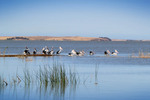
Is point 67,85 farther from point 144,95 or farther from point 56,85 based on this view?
point 144,95

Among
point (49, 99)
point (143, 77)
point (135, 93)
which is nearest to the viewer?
point (49, 99)

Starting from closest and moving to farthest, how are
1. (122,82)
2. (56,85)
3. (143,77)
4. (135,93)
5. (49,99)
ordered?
1. (49,99)
2. (135,93)
3. (56,85)
4. (122,82)
5. (143,77)

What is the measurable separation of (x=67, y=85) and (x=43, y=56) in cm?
2696

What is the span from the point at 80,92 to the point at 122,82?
14.1ft

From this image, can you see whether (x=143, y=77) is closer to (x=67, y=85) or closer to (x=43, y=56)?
(x=67, y=85)

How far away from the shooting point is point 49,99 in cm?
1549

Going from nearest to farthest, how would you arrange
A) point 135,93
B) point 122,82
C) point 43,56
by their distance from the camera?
point 135,93 < point 122,82 < point 43,56

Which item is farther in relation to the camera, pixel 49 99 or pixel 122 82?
pixel 122 82

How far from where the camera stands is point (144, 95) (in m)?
16.2

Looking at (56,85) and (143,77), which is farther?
(143,77)

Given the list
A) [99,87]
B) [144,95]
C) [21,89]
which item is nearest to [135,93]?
[144,95]

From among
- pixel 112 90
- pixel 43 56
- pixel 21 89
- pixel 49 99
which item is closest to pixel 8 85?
pixel 21 89

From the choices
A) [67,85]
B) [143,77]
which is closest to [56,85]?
[67,85]

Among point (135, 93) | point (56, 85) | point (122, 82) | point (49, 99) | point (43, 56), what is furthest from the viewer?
point (43, 56)
